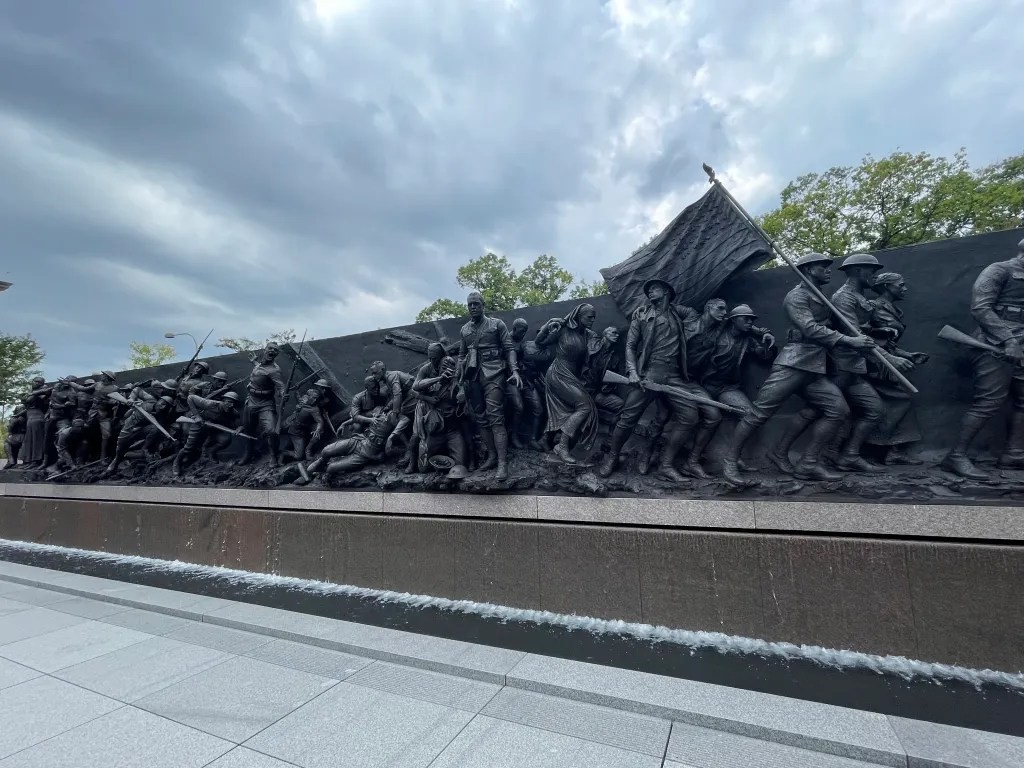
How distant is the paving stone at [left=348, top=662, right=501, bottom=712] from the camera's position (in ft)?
11.0

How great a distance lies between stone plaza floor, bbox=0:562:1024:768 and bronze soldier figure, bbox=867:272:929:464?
107 inches

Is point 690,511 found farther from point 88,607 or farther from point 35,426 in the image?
point 35,426

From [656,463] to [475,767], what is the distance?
12.0ft

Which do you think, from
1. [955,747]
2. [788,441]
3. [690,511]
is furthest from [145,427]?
[955,747]

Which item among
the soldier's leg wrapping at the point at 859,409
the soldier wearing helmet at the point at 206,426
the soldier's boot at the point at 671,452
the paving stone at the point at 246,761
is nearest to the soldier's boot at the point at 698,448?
the soldier's boot at the point at 671,452

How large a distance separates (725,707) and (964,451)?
11.3 ft

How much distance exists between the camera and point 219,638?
4.65 meters

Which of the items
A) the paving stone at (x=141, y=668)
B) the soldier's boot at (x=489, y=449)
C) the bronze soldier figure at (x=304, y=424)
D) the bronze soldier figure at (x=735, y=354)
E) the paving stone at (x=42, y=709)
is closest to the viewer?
the paving stone at (x=42, y=709)

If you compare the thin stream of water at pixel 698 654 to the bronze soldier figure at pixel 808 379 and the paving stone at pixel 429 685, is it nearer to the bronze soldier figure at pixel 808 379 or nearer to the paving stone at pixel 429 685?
the paving stone at pixel 429 685

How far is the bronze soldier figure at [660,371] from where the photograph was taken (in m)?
5.31

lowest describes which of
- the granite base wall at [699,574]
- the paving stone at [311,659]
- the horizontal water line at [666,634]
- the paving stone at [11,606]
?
the horizontal water line at [666,634]

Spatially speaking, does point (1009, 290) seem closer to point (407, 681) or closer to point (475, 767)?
point (475, 767)

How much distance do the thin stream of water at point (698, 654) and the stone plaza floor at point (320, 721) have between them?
492 millimetres

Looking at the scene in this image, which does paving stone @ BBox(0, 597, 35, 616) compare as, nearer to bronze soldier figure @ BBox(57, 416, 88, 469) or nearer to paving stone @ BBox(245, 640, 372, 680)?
paving stone @ BBox(245, 640, 372, 680)
